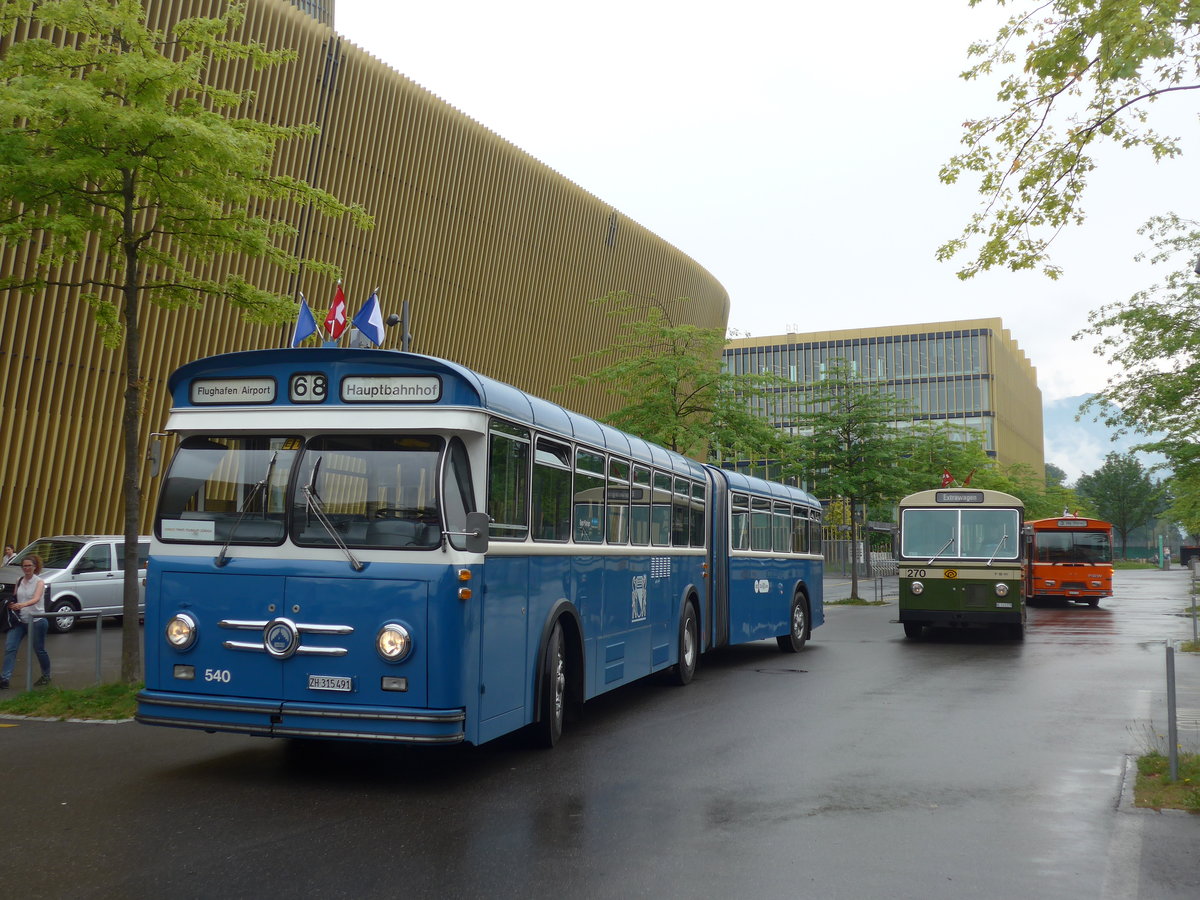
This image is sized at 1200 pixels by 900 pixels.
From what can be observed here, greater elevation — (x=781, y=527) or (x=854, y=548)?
(x=781, y=527)

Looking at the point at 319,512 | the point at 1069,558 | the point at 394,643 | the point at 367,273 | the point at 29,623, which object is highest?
the point at 367,273

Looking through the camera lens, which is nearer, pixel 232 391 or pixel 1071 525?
pixel 232 391

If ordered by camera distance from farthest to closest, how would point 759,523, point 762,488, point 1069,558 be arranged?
point 1069,558 < point 762,488 < point 759,523

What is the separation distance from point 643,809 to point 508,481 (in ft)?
8.48

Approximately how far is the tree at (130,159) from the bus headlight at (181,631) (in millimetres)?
4895

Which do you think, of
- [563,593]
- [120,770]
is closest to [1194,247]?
[563,593]

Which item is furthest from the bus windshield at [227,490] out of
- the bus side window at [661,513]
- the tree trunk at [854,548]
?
the tree trunk at [854,548]

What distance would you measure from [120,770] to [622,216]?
38.3m

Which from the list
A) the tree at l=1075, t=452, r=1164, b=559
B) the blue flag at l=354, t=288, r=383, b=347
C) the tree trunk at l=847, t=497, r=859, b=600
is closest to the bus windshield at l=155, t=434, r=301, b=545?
the blue flag at l=354, t=288, r=383, b=347

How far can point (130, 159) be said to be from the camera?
1178 centimetres

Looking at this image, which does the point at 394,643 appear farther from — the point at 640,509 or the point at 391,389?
the point at 640,509

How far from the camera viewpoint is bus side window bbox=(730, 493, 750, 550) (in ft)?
53.6

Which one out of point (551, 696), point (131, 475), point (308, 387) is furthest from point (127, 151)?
point (551, 696)

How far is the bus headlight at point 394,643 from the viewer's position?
7.62 meters
